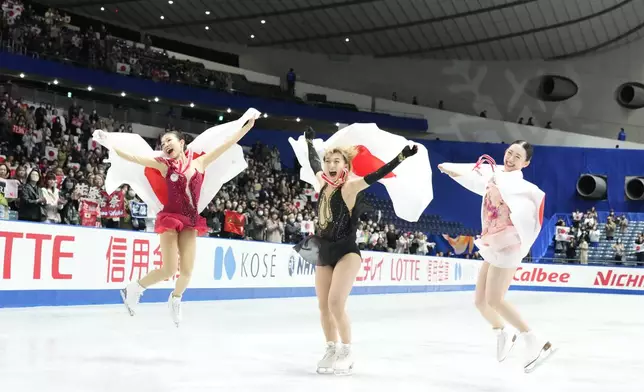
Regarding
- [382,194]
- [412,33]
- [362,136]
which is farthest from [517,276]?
[362,136]

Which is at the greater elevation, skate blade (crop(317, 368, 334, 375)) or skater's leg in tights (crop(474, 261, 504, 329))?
skater's leg in tights (crop(474, 261, 504, 329))

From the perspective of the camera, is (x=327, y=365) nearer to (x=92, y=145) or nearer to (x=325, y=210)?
(x=325, y=210)

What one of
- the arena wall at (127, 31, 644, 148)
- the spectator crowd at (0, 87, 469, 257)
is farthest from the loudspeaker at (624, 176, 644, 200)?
the spectator crowd at (0, 87, 469, 257)

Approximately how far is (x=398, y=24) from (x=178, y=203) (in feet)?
119

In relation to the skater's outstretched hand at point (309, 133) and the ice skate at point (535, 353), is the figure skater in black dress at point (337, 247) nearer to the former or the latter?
the skater's outstretched hand at point (309, 133)

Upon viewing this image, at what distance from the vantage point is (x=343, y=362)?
20.3 feet

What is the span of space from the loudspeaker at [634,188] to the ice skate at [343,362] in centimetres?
3377

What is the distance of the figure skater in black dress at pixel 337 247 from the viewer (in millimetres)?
6184

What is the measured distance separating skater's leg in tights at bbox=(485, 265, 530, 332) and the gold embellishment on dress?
1.65 m

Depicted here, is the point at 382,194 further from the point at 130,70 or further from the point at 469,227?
the point at 130,70

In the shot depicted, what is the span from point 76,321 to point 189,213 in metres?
2.37

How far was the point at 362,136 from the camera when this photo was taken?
713 cm

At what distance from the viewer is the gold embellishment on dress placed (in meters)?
6.41

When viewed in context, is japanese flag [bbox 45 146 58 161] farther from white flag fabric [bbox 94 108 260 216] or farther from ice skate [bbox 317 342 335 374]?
ice skate [bbox 317 342 335 374]
